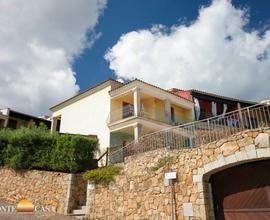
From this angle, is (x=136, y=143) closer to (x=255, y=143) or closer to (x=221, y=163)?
(x=221, y=163)

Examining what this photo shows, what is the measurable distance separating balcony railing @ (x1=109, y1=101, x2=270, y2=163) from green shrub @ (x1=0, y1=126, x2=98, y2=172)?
3.47 meters

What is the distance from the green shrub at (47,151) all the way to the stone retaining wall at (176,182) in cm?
243

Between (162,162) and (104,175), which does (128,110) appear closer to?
(104,175)

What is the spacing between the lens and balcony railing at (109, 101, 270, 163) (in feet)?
24.9

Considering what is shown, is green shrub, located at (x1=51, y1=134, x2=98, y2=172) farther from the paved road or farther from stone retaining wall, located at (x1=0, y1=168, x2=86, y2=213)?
the paved road

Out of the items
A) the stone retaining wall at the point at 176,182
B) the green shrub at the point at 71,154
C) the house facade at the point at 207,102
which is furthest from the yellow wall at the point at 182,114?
the stone retaining wall at the point at 176,182

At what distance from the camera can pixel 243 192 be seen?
7312mm

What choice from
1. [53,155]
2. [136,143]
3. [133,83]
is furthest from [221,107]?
[53,155]

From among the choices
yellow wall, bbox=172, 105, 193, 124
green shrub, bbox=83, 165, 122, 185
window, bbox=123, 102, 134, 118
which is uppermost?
yellow wall, bbox=172, 105, 193, 124

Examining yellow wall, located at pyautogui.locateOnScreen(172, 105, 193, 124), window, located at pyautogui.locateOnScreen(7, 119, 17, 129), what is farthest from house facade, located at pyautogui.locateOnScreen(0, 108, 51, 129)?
yellow wall, located at pyautogui.locateOnScreen(172, 105, 193, 124)

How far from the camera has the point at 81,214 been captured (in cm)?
1107

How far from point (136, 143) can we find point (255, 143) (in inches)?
237

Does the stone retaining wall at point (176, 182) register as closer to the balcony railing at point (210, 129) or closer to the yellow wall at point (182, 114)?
the balcony railing at point (210, 129)

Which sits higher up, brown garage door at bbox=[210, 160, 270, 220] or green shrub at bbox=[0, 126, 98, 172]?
green shrub at bbox=[0, 126, 98, 172]
